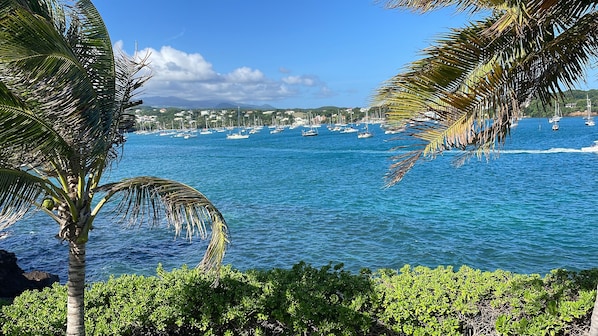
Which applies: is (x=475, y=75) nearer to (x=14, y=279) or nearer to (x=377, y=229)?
(x=14, y=279)

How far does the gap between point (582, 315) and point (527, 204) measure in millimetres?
21979

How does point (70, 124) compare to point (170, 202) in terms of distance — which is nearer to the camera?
point (70, 124)

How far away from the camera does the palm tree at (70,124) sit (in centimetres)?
369

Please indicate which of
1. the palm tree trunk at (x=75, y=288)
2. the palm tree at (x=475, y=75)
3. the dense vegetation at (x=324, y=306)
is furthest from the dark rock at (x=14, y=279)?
the palm tree at (x=475, y=75)

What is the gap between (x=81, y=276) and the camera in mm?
5184

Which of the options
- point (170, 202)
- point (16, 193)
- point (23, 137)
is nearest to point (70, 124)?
point (23, 137)

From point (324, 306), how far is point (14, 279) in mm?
10277

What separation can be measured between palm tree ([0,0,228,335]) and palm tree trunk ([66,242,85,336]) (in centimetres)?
1

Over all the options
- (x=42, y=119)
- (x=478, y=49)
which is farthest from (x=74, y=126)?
(x=478, y=49)

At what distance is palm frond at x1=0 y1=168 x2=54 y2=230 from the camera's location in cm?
415

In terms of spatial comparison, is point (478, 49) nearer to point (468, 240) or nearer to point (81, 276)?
point (81, 276)

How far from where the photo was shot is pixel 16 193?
427cm

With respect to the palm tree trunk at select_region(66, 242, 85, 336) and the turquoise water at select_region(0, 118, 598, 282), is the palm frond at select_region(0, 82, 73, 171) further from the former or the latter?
the turquoise water at select_region(0, 118, 598, 282)

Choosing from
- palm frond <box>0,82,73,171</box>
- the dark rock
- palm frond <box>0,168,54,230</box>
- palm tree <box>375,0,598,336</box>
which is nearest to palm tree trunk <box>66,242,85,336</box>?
palm frond <box>0,168,54,230</box>
